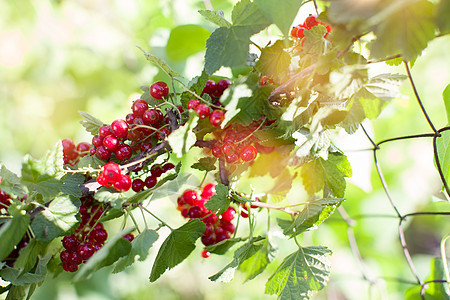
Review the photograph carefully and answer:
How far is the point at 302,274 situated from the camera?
0.48 m

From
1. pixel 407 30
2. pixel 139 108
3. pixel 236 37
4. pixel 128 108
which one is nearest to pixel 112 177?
pixel 139 108

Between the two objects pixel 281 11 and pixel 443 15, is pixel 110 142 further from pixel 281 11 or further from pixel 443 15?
pixel 443 15

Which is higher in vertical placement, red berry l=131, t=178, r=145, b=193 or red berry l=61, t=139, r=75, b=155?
red berry l=61, t=139, r=75, b=155

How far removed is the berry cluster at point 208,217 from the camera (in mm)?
560

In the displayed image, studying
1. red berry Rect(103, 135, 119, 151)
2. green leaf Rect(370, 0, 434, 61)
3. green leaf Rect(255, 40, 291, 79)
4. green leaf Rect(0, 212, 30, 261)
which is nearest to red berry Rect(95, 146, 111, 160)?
red berry Rect(103, 135, 119, 151)

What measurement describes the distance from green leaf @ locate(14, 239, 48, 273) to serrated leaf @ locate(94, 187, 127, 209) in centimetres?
10

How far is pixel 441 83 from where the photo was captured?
1.71 metres

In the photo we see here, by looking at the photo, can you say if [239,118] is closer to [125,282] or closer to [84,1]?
[125,282]

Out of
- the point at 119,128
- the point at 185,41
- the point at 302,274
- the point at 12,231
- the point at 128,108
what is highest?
the point at 128,108

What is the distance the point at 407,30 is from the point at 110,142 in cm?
35

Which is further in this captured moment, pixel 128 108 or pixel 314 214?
pixel 128 108

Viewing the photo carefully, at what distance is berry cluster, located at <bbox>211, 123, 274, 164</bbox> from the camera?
450mm

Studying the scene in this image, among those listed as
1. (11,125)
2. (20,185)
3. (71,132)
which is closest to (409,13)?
(20,185)

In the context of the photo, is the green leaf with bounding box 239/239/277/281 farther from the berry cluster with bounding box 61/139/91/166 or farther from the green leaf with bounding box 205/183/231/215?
the berry cluster with bounding box 61/139/91/166
